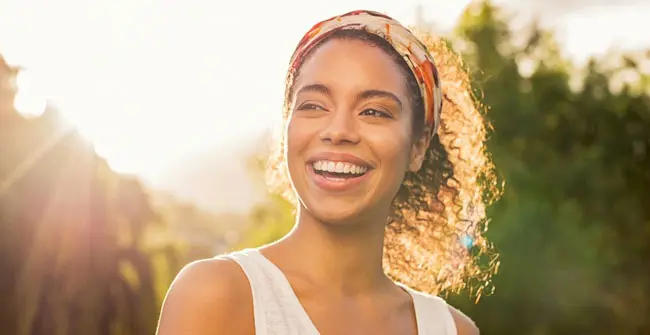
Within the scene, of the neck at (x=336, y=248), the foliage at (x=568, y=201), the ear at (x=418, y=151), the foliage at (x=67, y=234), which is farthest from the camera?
the foliage at (x=568, y=201)

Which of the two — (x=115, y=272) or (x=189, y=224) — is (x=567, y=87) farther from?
(x=189, y=224)

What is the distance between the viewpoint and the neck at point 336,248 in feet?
10.2

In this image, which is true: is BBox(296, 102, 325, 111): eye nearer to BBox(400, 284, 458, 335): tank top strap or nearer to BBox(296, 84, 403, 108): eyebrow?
BBox(296, 84, 403, 108): eyebrow

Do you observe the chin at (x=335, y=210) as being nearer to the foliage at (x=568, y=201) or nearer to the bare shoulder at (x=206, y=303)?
the bare shoulder at (x=206, y=303)

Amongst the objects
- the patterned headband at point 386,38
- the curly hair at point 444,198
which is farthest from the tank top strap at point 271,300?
the curly hair at point 444,198

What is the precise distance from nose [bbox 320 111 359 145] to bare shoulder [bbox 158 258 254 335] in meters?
0.44

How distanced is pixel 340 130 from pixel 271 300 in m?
0.48

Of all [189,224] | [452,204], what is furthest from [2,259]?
[189,224]

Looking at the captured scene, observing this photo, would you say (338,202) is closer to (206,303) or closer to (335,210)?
(335,210)

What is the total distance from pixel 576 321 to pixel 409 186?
56.7ft

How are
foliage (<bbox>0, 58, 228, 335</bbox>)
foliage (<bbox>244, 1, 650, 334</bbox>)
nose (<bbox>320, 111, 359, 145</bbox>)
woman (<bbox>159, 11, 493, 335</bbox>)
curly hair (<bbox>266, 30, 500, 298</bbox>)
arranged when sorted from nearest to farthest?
1. woman (<bbox>159, 11, 493, 335</bbox>)
2. nose (<bbox>320, 111, 359, 145</bbox>)
3. curly hair (<bbox>266, 30, 500, 298</bbox>)
4. foliage (<bbox>0, 58, 228, 335</bbox>)
5. foliage (<bbox>244, 1, 650, 334</bbox>)

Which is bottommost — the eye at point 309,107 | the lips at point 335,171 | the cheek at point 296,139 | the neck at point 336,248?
the neck at point 336,248

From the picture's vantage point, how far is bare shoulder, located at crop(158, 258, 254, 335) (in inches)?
109

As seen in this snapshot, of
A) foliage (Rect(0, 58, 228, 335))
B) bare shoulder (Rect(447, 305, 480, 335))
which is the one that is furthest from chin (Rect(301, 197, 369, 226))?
foliage (Rect(0, 58, 228, 335))
